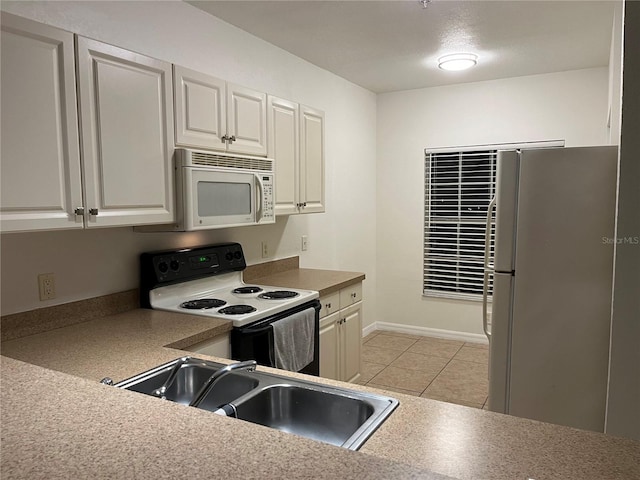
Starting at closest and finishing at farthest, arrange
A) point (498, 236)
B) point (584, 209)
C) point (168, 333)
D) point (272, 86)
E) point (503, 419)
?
point (503, 419)
point (168, 333)
point (584, 209)
point (498, 236)
point (272, 86)

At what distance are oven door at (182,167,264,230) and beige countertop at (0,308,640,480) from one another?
1.22 metres

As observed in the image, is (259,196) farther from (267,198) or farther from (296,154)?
(296,154)

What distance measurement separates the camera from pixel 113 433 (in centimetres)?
90

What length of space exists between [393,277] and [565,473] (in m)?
4.34

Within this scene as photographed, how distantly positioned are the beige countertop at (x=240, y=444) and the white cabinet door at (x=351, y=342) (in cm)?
204

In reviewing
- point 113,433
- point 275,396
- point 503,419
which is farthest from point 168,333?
point 503,419

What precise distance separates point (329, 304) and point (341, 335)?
0.31 metres

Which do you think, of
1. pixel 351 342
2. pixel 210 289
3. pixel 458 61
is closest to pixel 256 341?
pixel 210 289

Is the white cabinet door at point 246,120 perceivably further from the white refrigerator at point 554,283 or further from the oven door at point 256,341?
the white refrigerator at point 554,283

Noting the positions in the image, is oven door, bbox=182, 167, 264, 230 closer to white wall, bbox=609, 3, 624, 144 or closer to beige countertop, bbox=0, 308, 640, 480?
beige countertop, bbox=0, 308, 640, 480

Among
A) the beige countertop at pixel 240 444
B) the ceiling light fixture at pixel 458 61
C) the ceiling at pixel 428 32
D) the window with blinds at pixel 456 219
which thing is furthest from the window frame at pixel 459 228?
the beige countertop at pixel 240 444

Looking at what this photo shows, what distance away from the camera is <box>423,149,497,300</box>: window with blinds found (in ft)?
15.8

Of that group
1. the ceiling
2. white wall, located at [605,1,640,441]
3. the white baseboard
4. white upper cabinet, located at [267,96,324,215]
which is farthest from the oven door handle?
the white baseboard

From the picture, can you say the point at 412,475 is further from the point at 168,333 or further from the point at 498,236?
the point at 498,236
